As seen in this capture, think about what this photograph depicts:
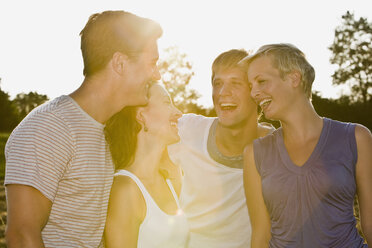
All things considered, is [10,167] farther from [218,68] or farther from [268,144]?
[218,68]

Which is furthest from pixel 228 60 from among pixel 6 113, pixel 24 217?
pixel 6 113

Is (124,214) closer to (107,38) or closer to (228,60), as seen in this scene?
(107,38)

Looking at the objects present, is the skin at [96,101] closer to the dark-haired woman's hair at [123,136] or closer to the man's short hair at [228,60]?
the dark-haired woman's hair at [123,136]

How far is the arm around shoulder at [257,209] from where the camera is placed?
3.53 m

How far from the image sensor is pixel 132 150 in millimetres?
3652

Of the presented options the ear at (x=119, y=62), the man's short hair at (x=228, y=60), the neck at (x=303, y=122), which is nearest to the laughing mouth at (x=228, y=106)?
the man's short hair at (x=228, y=60)

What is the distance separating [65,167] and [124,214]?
702 mm

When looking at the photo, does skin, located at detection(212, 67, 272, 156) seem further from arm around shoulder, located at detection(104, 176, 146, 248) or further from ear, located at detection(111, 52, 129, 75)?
ear, located at detection(111, 52, 129, 75)

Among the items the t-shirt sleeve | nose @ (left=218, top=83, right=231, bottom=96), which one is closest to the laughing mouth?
nose @ (left=218, top=83, right=231, bottom=96)

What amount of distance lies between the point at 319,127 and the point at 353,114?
28.9 m

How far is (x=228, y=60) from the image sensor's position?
15.5 ft

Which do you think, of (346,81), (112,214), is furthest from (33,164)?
(346,81)

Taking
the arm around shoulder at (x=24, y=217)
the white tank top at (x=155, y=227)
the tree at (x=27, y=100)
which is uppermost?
the tree at (x=27, y=100)

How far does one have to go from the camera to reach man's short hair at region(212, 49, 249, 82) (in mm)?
4711
